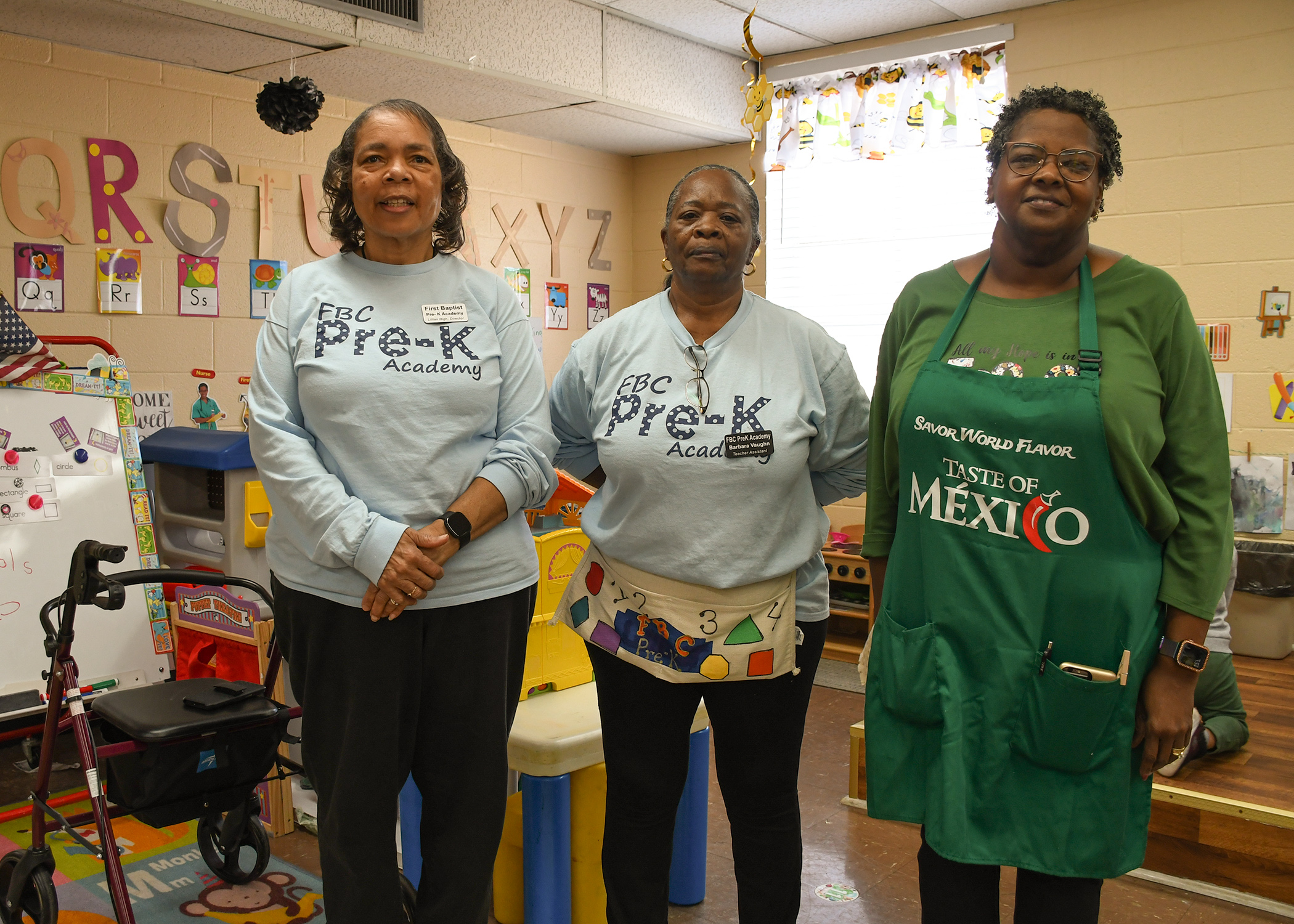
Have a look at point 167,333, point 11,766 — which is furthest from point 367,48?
point 11,766

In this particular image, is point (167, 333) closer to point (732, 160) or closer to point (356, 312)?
point (356, 312)

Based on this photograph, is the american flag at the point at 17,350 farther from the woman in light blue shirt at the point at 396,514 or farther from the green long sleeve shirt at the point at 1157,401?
the green long sleeve shirt at the point at 1157,401

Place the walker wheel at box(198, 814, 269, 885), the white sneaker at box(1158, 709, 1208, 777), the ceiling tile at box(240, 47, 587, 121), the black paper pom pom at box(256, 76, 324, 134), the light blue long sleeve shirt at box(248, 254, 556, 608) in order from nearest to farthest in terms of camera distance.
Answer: the light blue long sleeve shirt at box(248, 254, 556, 608), the walker wheel at box(198, 814, 269, 885), the white sneaker at box(1158, 709, 1208, 777), the black paper pom pom at box(256, 76, 324, 134), the ceiling tile at box(240, 47, 587, 121)

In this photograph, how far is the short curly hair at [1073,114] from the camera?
52.8 inches

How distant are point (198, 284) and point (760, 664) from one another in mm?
2837

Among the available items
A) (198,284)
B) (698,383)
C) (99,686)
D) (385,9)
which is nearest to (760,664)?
(698,383)

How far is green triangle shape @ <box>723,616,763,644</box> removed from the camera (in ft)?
5.09

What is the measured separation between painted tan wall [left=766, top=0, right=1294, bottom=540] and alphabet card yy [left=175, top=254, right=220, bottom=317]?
Result: 3.33 meters

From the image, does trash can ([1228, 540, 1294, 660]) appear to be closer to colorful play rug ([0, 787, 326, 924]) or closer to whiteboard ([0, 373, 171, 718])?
colorful play rug ([0, 787, 326, 924])

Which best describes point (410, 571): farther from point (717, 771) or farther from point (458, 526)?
point (717, 771)

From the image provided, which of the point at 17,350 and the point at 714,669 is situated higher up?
the point at 17,350

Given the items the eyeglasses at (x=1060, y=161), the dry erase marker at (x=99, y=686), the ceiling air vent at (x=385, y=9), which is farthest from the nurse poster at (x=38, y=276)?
the eyeglasses at (x=1060, y=161)

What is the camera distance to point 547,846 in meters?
1.99

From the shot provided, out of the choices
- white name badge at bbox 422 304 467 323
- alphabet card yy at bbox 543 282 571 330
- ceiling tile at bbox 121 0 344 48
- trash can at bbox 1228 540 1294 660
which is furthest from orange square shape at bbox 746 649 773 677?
alphabet card yy at bbox 543 282 571 330
